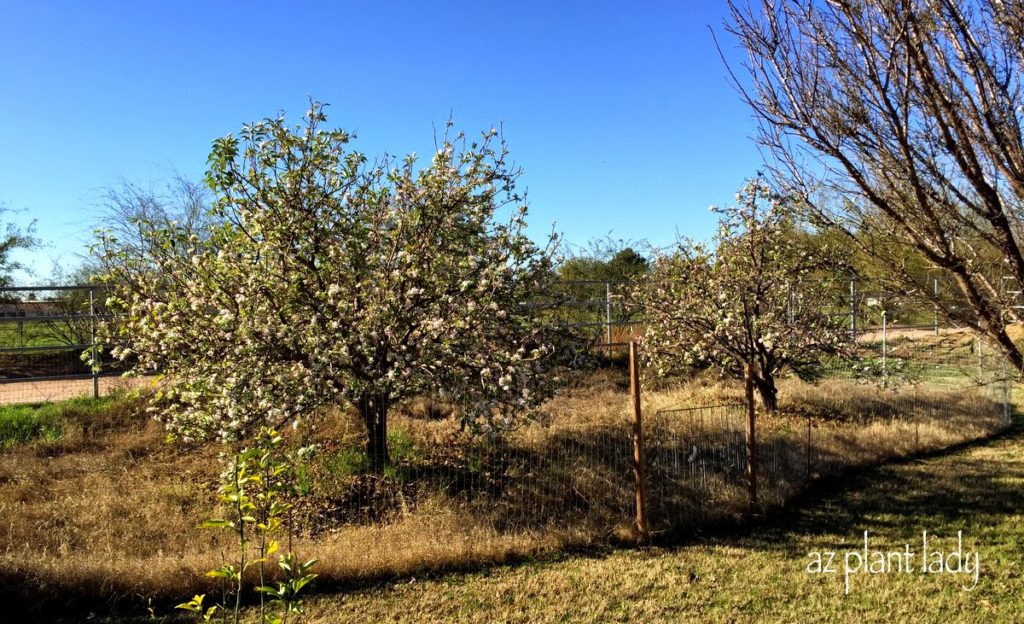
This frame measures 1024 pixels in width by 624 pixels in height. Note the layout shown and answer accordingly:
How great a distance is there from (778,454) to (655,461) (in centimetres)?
183

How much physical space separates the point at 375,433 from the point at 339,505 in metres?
0.80

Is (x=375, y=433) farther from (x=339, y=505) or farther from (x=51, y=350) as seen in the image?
(x=51, y=350)

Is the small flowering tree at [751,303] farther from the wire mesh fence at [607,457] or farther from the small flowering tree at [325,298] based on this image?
the small flowering tree at [325,298]

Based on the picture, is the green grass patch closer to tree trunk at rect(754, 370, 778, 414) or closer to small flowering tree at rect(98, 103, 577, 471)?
small flowering tree at rect(98, 103, 577, 471)

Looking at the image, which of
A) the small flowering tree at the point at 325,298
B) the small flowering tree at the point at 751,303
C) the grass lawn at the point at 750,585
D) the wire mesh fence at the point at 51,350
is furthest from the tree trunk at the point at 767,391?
the wire mesh fence at the point at 51,350

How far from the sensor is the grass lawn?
421cm

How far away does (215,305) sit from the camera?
5.78 metres

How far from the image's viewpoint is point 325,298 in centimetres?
560

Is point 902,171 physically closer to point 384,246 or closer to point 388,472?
point 384,246

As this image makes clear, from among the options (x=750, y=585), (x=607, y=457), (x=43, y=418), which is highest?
(x=43, y=418)

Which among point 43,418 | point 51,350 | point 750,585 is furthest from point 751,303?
point 51,350

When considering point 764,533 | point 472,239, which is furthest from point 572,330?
point 764,533

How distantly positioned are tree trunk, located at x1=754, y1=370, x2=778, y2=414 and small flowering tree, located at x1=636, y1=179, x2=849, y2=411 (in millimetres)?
17

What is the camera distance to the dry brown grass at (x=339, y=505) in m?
4.66
